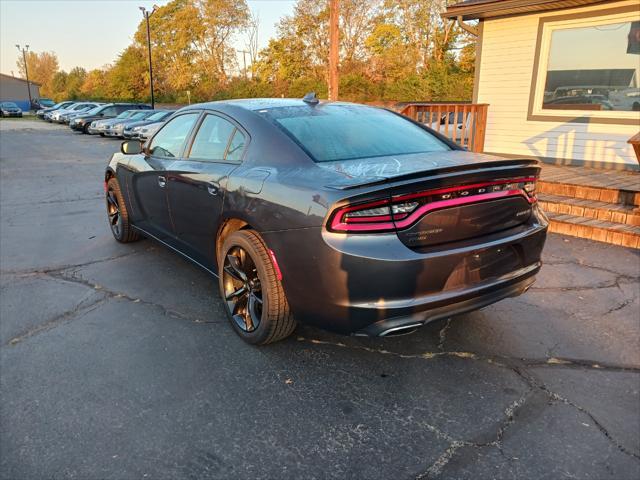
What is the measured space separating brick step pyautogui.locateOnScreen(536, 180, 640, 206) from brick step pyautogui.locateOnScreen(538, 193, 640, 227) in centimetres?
7

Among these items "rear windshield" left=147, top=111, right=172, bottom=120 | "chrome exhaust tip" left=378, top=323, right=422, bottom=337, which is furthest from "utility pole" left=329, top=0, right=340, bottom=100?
"chrome exhaust tip" left=378, top=323, right=422, bottom=337

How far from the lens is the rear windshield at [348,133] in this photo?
2.99m

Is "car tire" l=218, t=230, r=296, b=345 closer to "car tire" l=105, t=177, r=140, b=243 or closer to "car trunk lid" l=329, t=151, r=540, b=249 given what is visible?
"car trunk lid" l=329, t=151, r=540, b=249

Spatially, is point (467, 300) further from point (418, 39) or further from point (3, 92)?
point (3, 92)

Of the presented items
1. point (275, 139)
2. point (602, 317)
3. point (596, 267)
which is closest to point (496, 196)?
point (275, 139)

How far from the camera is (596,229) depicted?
5547mm

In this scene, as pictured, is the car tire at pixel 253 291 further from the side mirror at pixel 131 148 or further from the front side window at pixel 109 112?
the front side window at pixel 109 112

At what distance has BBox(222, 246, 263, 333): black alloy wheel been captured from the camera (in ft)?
10.0

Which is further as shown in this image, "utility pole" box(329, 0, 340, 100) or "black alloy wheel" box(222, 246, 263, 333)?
"utility pole" box(329, 0, 340, 100)

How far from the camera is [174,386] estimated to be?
8.70 feet

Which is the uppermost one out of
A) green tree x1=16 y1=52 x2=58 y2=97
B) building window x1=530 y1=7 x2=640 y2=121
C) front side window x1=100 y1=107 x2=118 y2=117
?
green tree x1=16 y1=52 x2=58 y2=97

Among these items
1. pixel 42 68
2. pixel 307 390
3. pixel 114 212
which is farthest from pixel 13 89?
pixel 307 390

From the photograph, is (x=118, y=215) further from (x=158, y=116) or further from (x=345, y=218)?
(x=158, y=116)

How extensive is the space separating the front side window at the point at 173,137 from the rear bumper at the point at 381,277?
1741mm
